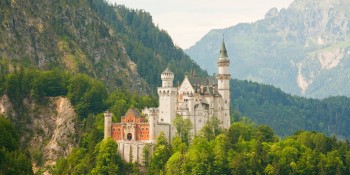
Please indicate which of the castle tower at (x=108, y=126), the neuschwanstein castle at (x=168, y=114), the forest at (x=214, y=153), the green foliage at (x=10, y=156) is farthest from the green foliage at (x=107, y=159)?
the green foliage at (x=10, y=156)

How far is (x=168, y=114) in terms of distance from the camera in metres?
177

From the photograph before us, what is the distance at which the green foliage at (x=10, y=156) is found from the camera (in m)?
137

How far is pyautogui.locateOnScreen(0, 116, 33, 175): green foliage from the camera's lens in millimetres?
→ 137075

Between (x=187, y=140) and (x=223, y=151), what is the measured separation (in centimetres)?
797

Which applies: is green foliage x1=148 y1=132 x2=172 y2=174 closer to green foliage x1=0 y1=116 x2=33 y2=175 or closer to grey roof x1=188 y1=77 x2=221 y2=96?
grey roof x1=188 y1=77 x2=221 y2=96

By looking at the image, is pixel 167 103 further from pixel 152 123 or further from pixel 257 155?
pixel 257 155

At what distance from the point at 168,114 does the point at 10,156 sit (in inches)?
1725

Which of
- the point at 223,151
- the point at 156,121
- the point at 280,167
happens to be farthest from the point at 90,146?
the point at 280,167

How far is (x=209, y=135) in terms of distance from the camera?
18000 cm

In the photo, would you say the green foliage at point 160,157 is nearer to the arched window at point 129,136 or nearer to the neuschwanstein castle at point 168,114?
the neuschwanstein castle at point 168,114

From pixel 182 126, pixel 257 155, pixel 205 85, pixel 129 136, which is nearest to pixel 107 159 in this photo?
pixel 129 136

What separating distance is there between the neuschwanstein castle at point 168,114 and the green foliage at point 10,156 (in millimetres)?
26935

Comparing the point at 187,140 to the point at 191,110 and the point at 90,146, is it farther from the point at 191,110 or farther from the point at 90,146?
the point at 90,146

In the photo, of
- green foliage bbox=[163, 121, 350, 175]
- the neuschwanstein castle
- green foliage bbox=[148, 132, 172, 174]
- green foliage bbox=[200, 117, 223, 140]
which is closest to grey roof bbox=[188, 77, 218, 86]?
the neuschwanstein castle
